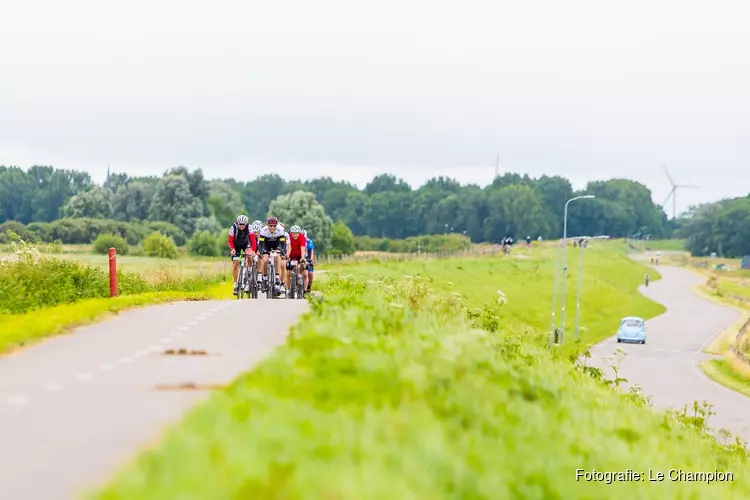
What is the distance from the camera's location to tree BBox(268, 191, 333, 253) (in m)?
107

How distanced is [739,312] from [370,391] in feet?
298

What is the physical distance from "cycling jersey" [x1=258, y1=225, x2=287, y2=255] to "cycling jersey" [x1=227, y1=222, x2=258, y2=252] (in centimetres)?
26

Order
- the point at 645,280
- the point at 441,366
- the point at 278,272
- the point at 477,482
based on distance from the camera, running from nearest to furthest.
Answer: the point at 477,482, the point at 441,366, the point at 278,272, the point at 645,280

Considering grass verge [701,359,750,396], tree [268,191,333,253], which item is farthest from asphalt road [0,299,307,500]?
tree [268,191,333,253]

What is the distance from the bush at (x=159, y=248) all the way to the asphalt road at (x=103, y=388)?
67.6 metres

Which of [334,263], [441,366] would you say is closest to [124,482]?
[441,366]

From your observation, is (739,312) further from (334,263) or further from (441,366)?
(441,366)

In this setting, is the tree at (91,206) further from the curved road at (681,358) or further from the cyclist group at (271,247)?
the cyclist group at (271,247)

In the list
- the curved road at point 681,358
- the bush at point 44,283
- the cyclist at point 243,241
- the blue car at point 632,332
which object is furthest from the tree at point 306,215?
the bush at point 44,283

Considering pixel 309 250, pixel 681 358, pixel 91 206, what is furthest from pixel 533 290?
pixel 309 250

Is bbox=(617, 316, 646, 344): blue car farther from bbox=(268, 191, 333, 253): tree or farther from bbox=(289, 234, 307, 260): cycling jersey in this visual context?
bbox=(268, 191, 333, 253): tree

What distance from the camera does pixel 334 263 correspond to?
212ft

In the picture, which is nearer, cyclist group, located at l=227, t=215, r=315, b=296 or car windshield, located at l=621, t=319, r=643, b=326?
cyclist group, located at l=227, t=215, r=315, b=296

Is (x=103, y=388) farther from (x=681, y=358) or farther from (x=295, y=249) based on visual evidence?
(x=681, y=358)
